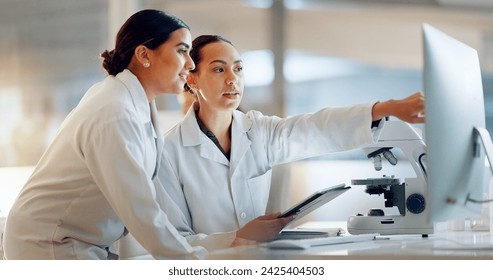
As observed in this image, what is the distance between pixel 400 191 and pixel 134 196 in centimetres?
73

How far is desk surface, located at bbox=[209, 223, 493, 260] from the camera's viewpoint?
133cm

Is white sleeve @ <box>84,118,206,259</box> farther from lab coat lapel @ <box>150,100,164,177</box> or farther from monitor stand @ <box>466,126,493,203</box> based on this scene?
monitor stand @ <box>466,126,493,203</box>

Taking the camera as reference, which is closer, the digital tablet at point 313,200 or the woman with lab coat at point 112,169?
the woman with lab coat at point 112,169

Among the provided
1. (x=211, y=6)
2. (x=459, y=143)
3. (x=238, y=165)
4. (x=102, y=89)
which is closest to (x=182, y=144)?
(x=238, y=165)

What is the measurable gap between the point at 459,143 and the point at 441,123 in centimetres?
7

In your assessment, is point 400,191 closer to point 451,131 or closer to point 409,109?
point 409,109

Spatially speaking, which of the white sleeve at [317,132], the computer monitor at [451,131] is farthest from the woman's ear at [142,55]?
the computer monitor at [451,131]

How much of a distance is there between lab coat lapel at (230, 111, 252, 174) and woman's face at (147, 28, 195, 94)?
245mm

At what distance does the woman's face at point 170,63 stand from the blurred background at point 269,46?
57.2 inches

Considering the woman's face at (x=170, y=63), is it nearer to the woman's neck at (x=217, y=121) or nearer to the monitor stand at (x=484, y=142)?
the woman's neck at (x=217, y=121)

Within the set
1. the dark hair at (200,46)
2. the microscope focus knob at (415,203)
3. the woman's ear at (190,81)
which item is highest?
the dark hair at (200,46)

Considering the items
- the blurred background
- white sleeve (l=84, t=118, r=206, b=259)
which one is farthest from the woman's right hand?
the blurred background

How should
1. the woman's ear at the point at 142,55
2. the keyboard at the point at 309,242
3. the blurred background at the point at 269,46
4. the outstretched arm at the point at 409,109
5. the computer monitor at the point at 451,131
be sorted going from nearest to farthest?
the computer monitor at the point at 451,131 < the keyboard at the point at 309,242 < the outstretched arm at the point at 409,109 < the woman's ear at the point at 142,55 < the blurred background at the point at 269,46

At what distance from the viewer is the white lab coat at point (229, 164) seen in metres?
2.01
